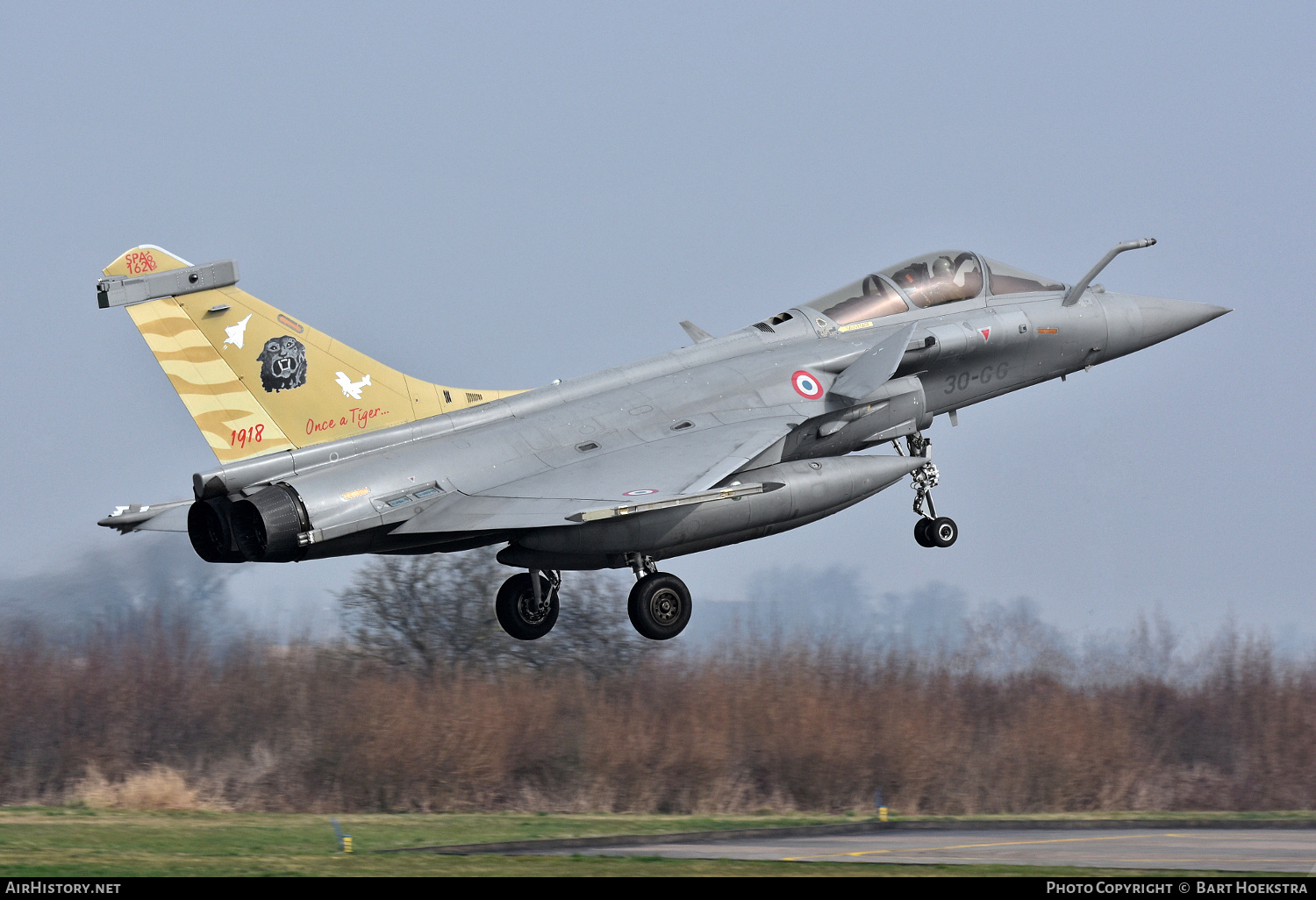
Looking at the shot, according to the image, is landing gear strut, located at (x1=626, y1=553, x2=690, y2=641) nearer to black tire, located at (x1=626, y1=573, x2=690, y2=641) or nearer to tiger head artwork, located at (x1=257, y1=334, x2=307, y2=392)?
black tire, located at (x1=626, y1=573, x2=690, y2=641)

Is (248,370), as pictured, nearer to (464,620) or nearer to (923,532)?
(923,532)

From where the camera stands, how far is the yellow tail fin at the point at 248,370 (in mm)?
14930

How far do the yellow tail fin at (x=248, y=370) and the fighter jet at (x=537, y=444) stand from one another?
0.06 ft

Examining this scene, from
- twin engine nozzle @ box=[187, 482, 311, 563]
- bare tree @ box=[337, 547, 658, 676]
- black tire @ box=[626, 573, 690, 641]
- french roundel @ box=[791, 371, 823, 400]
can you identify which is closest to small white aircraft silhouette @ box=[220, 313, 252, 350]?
twin engine nozzle @ box=[187, 482, 311, 563]

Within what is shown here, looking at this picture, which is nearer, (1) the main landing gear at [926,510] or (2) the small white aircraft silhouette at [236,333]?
(2) the small white aircraft silhouette at [236,333]

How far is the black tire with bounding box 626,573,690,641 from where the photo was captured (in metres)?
15.5

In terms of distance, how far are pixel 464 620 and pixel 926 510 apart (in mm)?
21537

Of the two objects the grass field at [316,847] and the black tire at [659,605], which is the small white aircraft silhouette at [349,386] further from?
the grass field at [316,847]

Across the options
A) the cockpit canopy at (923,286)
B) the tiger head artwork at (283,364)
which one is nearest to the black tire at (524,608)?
the tiger head artwork at (283,364)

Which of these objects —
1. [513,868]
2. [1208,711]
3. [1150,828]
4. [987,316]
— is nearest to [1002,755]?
[1208,711]

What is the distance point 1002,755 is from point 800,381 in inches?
775

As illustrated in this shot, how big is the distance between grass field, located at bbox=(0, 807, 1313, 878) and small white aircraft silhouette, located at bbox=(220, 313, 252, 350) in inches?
216

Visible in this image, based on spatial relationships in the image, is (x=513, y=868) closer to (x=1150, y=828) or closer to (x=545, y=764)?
(x=1150, y=828)

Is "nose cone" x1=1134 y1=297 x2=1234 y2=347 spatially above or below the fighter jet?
above
